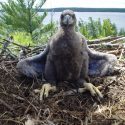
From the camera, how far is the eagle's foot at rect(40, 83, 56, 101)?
177 inches

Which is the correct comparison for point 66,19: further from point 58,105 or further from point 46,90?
point 58,105

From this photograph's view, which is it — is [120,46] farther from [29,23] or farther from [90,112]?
[29,23]

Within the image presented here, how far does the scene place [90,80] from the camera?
4949 mm

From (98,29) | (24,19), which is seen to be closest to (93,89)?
(98,29)

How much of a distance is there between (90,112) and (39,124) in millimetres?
552

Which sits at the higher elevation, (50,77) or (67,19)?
(67,19)

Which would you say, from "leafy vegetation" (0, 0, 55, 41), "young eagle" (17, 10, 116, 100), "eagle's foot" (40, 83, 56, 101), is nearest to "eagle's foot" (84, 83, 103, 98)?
"young eagle" (17, 10, 116, 100)

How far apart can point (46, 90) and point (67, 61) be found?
378mm

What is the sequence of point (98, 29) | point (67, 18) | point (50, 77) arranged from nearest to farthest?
point (67, 18) < point (50, 77) < point (98, 29)

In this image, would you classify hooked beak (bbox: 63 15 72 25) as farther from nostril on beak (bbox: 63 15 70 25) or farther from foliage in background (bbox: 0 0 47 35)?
foliage in background (bbox: 0 0 47 35)

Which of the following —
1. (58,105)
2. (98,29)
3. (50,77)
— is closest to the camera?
(58,105)

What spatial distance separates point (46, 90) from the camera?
4.59 meters

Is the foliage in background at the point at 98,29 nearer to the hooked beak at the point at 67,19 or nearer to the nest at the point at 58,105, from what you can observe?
the nest at the point at 58,105

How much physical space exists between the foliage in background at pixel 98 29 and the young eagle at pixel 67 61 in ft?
27.7
